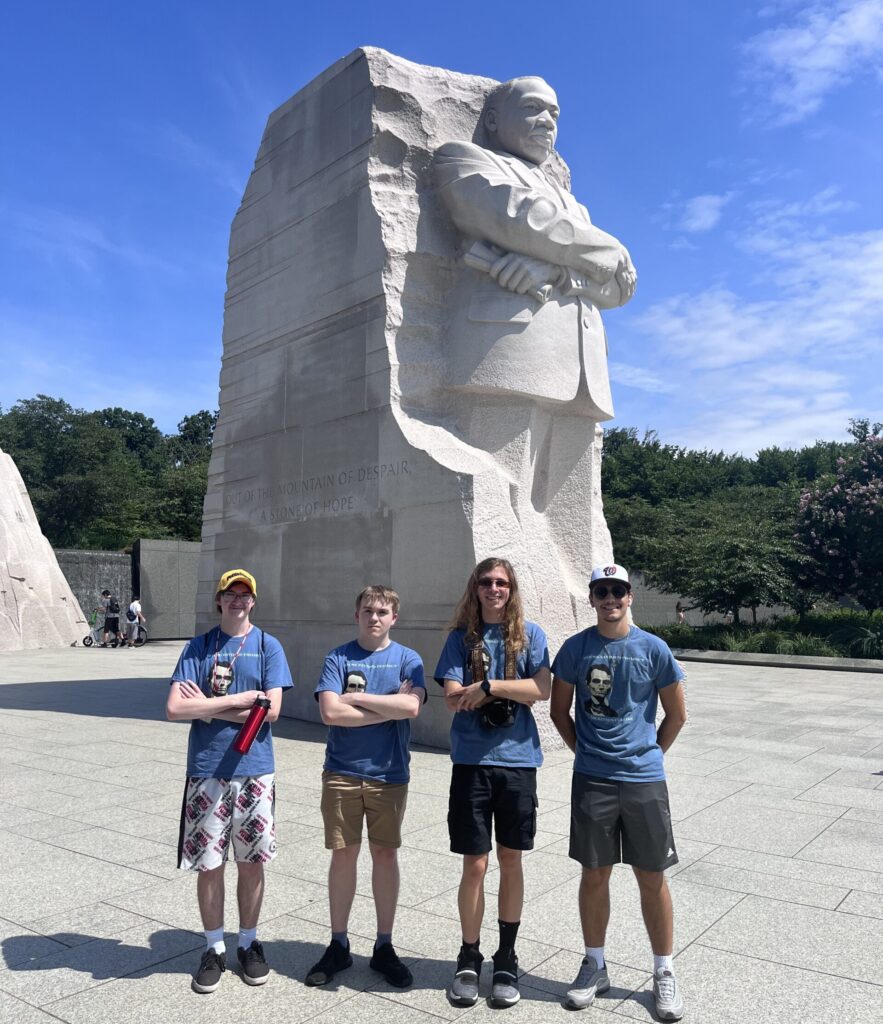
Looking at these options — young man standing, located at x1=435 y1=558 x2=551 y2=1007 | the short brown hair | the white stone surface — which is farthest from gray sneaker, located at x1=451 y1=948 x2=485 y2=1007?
the white stone surface

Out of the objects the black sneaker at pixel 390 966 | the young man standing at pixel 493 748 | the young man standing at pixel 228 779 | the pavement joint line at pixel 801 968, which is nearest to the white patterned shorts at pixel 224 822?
the young man standing at pixel 228 779

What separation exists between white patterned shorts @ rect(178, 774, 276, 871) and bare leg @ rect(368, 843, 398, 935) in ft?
1.26

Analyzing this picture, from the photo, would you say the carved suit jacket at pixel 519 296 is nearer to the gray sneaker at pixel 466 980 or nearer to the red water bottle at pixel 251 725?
the red water bottle at pixel 251 725

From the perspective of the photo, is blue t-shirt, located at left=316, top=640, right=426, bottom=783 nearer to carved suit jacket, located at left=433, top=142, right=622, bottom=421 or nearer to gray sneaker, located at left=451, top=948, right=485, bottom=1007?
gray sneaker, located at left=451, top=948, right=485, bottom=1007

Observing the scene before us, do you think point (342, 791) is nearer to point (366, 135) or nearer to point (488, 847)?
point (488, 847)

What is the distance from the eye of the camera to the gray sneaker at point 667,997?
9.45 ft

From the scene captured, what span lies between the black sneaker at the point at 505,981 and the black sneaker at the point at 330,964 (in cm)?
53

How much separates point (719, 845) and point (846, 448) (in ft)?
156

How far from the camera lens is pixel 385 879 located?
3.31 m

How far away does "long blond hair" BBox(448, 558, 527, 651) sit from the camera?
3352 mm

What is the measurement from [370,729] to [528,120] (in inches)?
272

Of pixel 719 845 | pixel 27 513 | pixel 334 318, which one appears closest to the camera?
pixel 719 845

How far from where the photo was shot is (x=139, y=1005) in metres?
2.96

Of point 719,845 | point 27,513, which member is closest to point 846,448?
point 27,513
